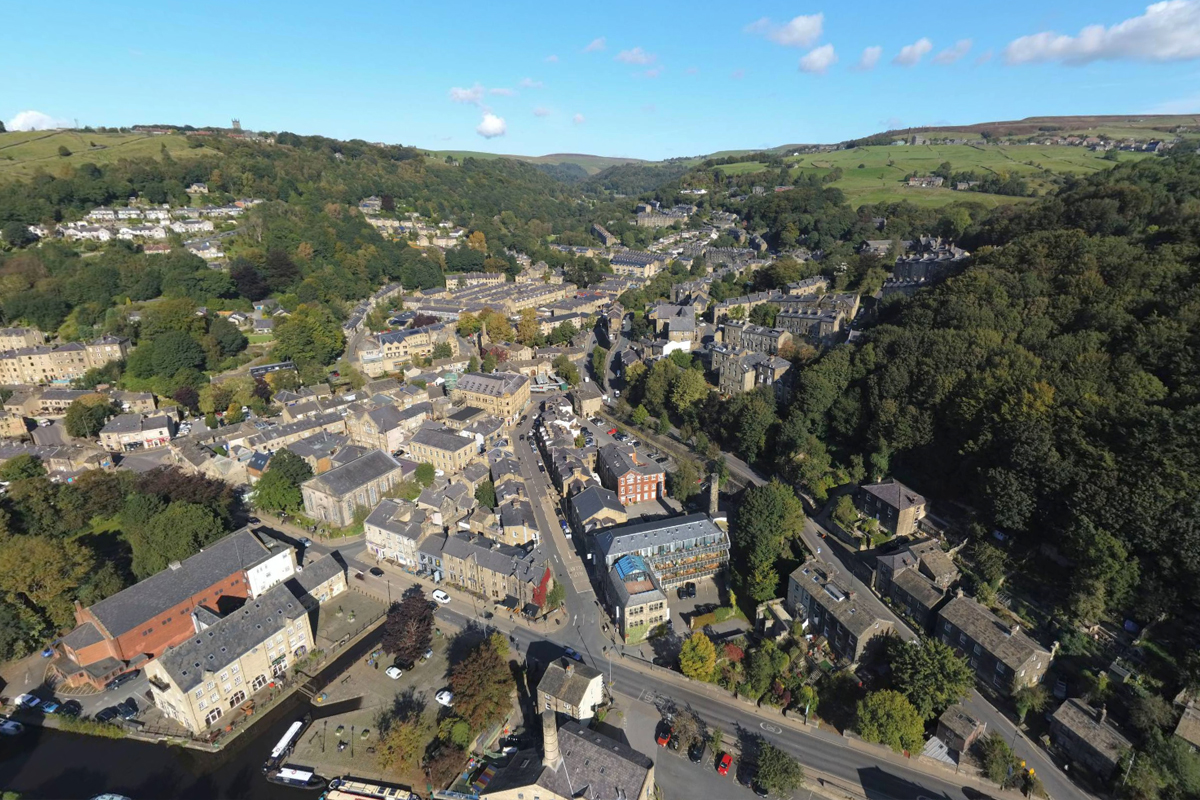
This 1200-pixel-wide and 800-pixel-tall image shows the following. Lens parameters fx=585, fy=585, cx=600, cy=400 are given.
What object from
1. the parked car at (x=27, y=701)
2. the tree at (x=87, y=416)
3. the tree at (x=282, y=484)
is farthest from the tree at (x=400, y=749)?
the tree at (x=87, y=416)

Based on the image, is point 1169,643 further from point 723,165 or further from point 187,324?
point 723,165

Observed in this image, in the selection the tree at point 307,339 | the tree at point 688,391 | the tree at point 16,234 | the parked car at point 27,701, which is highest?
the tree at point 16,234

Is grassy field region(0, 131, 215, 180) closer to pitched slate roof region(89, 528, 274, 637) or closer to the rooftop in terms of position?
pitched slate roof region(89, 528, 274, 637)

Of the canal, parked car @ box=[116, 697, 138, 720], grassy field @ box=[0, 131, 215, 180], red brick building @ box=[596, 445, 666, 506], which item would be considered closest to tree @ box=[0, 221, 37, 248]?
grassy field @ box=[0, 131, 215, 180]

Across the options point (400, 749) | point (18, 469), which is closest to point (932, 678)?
Result: point (400, 749)

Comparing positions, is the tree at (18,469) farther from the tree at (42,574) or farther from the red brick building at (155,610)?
the red brick building at (155,610)

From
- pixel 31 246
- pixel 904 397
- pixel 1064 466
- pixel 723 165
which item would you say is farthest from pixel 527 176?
pixel 1064 466
